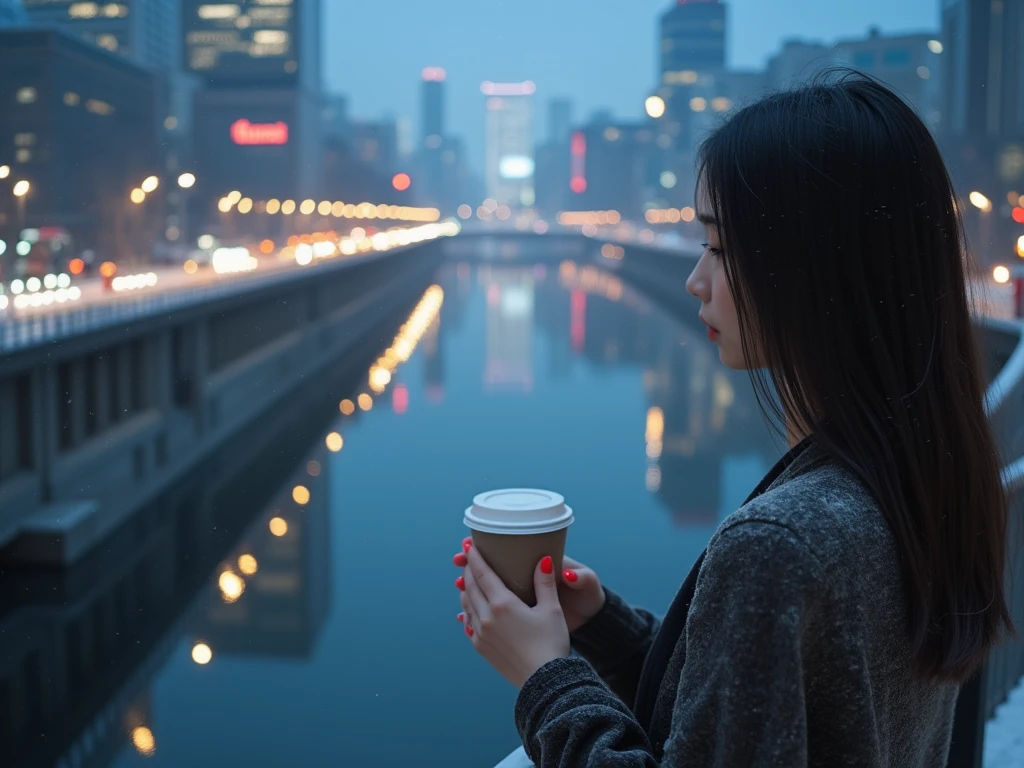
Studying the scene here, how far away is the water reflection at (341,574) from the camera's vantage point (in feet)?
33.2

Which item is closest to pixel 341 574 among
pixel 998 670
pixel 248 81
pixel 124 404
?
pixel 124 404

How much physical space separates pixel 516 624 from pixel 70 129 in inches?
122

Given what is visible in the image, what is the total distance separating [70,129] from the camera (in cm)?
361

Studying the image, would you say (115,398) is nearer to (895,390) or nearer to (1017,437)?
(1017,437)

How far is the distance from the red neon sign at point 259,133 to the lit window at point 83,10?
2.77m

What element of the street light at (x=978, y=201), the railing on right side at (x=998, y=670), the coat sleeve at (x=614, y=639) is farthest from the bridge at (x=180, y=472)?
the coat sleeve at (x=614, y=639)

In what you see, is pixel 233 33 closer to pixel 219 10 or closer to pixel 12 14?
pixel 219 10

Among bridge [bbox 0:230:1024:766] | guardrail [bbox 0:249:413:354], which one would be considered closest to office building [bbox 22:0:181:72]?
bridge [bbox 0:230:1024:766]

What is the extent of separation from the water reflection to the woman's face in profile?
38.7 inches

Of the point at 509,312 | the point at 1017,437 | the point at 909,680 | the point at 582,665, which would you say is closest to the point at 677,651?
the point at 582,665

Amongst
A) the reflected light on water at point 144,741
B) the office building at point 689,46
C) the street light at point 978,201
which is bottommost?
the reflected light on water at point 144,741

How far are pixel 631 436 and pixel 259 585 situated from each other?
26.1ft

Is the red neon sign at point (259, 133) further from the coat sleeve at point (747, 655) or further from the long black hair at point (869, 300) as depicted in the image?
the coat sleeve at point (747, 655)

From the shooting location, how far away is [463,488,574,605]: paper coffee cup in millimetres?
1040
